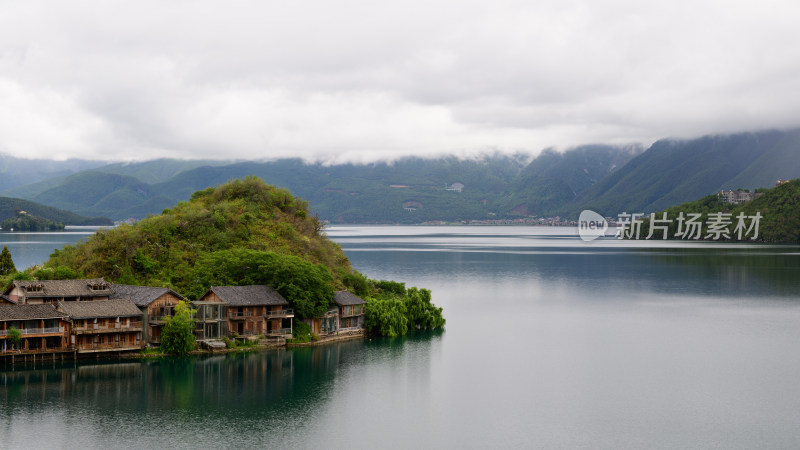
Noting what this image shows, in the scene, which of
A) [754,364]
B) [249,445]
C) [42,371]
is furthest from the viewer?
[754,364]

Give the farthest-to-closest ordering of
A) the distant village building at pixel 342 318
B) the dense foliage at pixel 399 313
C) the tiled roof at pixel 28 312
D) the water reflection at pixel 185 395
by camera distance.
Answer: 1. the dense foliage at pixel 399 313
2. the distant village building at pixel 342 318
3. the tiled roof at pixel 28 312
4. the water reflection at pixel 185 395

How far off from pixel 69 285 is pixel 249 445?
94.7 feet

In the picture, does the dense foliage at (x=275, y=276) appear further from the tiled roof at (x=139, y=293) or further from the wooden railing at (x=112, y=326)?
the wooden railing at (x=112, y=326)

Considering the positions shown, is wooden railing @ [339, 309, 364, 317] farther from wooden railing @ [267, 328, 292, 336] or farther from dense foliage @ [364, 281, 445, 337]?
wooden railing @ [267, 328, 292, 336]

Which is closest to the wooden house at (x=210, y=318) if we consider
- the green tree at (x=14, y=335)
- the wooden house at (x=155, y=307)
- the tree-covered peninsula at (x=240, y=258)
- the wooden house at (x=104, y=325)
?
the wooden house at (x=155, y=307)

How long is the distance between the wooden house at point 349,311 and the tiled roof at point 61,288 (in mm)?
18879

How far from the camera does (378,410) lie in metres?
42.2

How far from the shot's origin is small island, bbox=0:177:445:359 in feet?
173

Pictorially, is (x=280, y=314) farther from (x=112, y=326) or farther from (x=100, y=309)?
(x=100, y=309)

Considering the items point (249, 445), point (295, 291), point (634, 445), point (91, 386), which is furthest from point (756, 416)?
point (91, 386)

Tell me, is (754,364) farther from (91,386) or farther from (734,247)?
(734,247)

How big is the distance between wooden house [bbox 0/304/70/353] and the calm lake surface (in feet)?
6.88

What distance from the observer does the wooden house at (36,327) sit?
164ft

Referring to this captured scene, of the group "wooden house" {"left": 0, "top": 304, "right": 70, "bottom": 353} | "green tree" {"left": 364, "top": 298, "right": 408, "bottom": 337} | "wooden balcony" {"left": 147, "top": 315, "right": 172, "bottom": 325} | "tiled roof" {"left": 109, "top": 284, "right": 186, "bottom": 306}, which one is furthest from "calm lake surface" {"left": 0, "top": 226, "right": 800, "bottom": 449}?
"tiled roof" {"left": 109, "top": 284, "right": 186, "bottom": 306}
